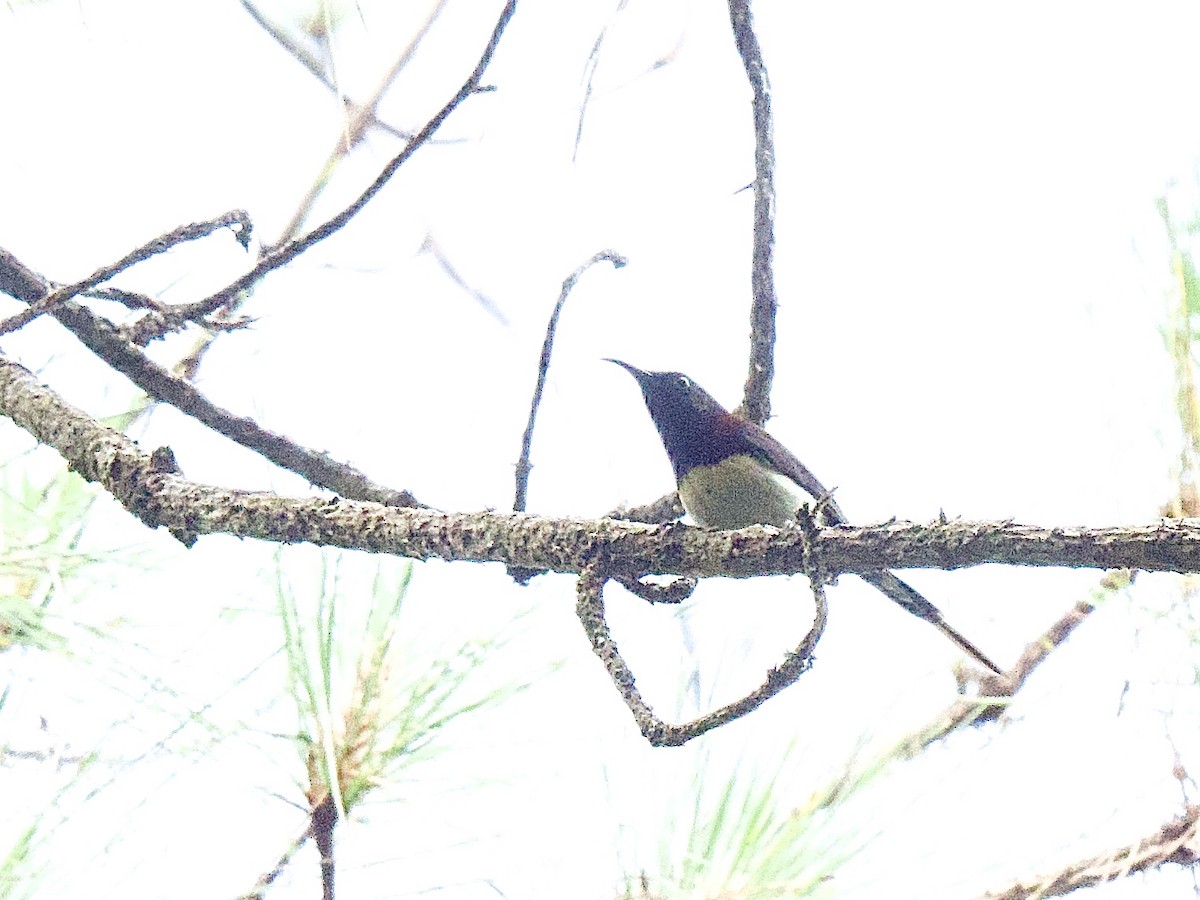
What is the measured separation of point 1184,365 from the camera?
1316 millimetres

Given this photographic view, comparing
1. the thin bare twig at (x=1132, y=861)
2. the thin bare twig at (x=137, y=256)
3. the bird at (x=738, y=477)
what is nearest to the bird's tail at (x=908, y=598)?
the bird at (x=738, y=477)

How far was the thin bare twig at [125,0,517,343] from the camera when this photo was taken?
991mm

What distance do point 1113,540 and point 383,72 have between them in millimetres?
1213

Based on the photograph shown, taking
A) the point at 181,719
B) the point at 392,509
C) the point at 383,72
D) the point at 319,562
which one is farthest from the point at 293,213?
the point at 392,509

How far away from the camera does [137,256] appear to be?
41.4 inches

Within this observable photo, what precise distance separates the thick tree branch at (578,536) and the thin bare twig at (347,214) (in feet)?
0.51

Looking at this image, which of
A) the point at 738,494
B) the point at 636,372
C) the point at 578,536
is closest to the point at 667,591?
the point at 578,536

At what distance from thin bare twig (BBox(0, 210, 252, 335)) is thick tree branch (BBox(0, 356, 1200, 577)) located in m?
0.10

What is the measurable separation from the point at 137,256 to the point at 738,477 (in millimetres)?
891

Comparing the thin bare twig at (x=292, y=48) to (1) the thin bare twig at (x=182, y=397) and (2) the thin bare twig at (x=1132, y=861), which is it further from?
(2) the thin bare twig at (x=1132, y=861)

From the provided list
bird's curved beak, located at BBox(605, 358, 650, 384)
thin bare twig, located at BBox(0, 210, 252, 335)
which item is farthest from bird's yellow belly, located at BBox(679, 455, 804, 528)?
thin bare twig, located at BBox(0, 210, 252, 335)

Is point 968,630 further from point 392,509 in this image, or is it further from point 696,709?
point 392,509

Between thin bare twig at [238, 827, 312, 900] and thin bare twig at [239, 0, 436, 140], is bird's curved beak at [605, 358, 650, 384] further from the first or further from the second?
thin bare twig at [238, 827, 312, 900]

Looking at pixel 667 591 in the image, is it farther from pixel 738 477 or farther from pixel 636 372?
pixel 636 372
